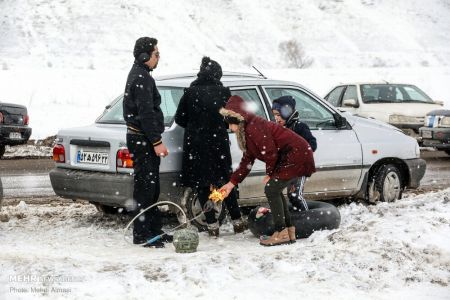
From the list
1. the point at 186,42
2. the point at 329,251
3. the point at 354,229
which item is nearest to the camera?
the point at 329,251

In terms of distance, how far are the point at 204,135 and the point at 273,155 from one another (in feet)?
3.39

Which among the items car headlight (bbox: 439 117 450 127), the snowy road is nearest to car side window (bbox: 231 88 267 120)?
the snowy road

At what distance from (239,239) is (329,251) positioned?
165cm

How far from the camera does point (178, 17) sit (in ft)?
247

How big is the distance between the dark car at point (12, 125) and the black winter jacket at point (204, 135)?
8.77 m

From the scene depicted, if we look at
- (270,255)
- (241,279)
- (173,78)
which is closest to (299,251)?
(270,255)

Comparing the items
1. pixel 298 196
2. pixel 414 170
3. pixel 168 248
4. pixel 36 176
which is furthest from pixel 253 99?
pixel 36 176

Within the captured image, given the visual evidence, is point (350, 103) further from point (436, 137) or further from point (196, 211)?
point (196, 211)

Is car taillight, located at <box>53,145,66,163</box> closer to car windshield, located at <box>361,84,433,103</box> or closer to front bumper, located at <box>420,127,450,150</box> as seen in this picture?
front bumper, located at <box>420,127,450,150</box>

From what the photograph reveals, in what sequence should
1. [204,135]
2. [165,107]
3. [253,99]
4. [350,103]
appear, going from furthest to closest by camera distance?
[350,103] → [253,99] → [165,107] → [204,135]

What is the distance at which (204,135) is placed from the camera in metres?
7.70

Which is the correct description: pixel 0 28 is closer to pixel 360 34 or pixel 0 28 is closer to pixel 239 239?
pixel 360 34

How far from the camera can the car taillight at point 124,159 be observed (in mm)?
7578

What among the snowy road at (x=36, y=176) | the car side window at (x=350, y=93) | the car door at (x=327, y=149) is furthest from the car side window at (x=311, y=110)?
the car side window at (x=350, y=93)
